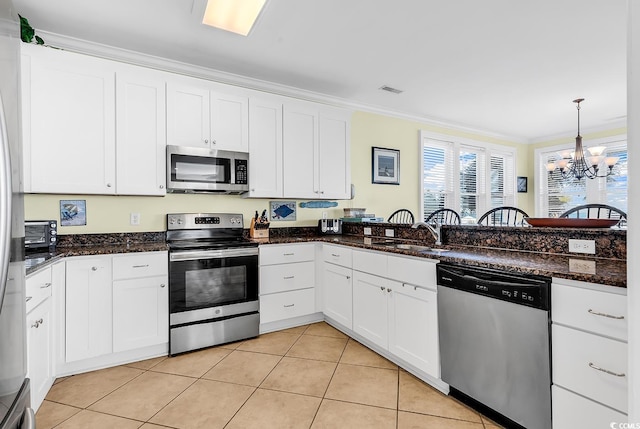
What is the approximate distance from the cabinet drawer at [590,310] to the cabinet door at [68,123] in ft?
10.1

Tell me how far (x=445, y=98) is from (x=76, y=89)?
399cm

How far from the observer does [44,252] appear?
232 cm

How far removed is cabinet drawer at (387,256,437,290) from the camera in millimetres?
2036

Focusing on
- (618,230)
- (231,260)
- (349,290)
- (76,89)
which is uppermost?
(76,89)

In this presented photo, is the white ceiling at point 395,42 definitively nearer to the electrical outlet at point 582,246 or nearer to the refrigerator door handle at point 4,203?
the electrical outlet at point 582,246

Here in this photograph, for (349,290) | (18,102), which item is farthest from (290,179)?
(18,102)

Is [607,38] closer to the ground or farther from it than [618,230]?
farther from it

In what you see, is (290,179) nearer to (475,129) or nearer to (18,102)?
Answer: (18,102)

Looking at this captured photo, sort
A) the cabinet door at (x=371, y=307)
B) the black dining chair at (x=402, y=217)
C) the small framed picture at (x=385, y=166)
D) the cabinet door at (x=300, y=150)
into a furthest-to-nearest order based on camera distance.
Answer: the black dining chair at (x=402, y=217), the small framed picture at (x=385, y=166), the cabinet door at (x=300, y=150), the cabinet door at (x=371, y=307)

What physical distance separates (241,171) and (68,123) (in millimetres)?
1373

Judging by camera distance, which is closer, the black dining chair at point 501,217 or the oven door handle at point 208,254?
the oven door handle at point 208,254

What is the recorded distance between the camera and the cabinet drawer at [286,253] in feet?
9.87

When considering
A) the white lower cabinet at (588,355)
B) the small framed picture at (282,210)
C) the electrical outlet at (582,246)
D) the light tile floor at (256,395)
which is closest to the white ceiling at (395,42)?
the small framed picture at (282,210)

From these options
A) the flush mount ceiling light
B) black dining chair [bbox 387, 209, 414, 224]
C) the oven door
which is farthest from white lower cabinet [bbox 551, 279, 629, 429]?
black dining chair [bbox 387, 209, 414, 224]
